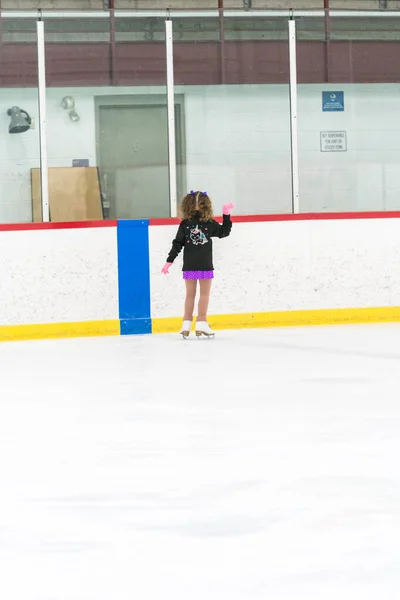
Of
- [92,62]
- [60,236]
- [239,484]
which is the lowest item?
[239,484]

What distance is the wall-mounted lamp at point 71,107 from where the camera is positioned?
9992 millimetres

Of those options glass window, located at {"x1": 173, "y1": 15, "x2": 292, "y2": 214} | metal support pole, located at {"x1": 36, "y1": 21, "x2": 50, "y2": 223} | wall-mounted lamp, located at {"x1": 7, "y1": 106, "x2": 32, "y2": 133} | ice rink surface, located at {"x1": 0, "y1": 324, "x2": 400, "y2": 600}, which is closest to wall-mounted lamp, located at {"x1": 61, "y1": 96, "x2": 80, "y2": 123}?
metal support pole, located at {"x1": 36, "y1": 21, "x2": 50, "y2": 223}

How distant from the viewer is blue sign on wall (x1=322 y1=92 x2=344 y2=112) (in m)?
10.4

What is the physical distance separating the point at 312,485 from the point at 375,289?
673 centimetres

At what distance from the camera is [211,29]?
10.3 m

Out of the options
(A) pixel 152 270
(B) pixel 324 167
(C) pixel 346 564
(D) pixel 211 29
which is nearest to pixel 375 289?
(B) pixel 324 167

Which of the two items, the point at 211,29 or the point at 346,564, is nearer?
the point at 346,564

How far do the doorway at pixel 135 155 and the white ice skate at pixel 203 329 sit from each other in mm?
1327

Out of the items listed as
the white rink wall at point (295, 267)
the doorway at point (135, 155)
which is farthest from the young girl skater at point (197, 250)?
the doorway at point (135, 155)

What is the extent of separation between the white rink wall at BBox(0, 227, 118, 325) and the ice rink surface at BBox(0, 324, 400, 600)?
2544 mm

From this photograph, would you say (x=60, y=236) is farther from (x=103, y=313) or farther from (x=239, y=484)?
(x=239, y=484)

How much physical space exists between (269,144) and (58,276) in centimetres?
220

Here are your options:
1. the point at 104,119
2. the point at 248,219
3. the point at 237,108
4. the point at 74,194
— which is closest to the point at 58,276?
the point at 74,194

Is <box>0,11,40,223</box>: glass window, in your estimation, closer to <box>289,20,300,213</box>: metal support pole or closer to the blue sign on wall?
<box>289,20,300,213</box>: metal support pole
